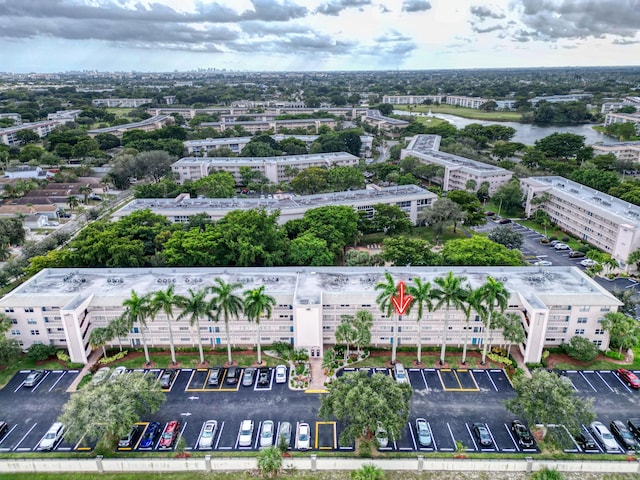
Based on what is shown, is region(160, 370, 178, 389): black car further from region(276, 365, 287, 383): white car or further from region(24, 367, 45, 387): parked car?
region(24, 367, 45, 387): parked car

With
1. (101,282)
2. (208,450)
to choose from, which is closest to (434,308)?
(208,450)

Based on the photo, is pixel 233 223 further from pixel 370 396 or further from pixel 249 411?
pixel 370 396

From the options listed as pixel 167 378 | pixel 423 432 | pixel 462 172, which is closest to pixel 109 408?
pixel 167 378

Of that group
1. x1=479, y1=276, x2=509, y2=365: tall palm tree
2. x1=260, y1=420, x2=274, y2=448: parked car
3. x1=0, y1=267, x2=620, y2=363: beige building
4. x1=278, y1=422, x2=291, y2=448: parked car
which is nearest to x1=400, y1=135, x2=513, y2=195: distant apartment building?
x1=0, y1=267, x2=620, y2=363: beige building

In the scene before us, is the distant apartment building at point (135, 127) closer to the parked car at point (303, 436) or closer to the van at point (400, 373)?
the van at point (400, 373)

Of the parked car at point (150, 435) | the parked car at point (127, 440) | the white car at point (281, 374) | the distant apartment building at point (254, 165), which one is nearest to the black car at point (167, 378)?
the parked car at point (150, 435)

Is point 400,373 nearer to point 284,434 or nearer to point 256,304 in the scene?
point 284,434
